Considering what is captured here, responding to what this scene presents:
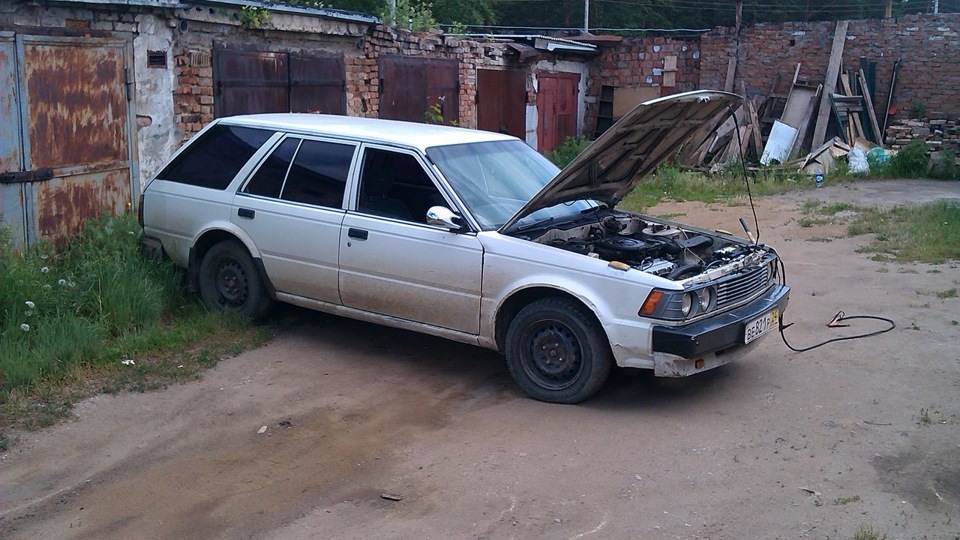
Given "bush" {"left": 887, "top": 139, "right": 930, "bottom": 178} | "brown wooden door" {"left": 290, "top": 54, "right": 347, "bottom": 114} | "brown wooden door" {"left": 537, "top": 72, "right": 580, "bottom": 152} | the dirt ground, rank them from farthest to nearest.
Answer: "brown wooden door" {"left": 537, "top": 72, "right": 580, "bottom": 152} < "bush" {"left": 887, "top": 139, "right": 930, "bottom": 178} < "brown wooden door" {"left": 290, "top": 54, "right": 347, "bottom": 114} < the dirt ground

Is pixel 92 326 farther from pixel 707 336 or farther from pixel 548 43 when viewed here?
pixel 548 43

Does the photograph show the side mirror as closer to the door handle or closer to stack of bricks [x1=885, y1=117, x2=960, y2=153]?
the door handle

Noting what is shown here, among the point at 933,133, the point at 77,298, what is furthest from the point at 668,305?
the point at 933,133

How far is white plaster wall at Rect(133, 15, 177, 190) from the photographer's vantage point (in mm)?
8938

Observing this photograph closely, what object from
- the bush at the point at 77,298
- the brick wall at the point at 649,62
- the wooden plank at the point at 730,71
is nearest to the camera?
the bush at the point at 77,298

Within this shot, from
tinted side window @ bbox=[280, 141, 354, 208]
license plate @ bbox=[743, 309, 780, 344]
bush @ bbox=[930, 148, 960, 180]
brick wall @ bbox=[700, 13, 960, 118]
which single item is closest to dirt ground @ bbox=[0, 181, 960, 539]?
license plate @ bbox=[743, 309, 780, 344]

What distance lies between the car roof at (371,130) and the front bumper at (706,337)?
219 centimetres

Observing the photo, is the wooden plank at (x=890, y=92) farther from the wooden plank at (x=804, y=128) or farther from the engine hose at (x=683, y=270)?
the engine hose at (x=683, y=270)

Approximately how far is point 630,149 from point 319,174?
228cm

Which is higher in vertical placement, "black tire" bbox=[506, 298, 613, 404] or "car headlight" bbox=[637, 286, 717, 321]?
"car headlight" bbox=[637, 286, 717, 321]

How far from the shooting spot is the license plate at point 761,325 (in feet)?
18.9

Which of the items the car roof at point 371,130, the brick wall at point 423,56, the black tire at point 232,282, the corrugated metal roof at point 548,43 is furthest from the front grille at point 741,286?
the corrugated metal roof at point 548,43

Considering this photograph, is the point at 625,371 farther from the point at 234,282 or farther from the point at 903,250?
the point at 903,250

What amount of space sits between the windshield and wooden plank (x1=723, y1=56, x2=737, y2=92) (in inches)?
563
